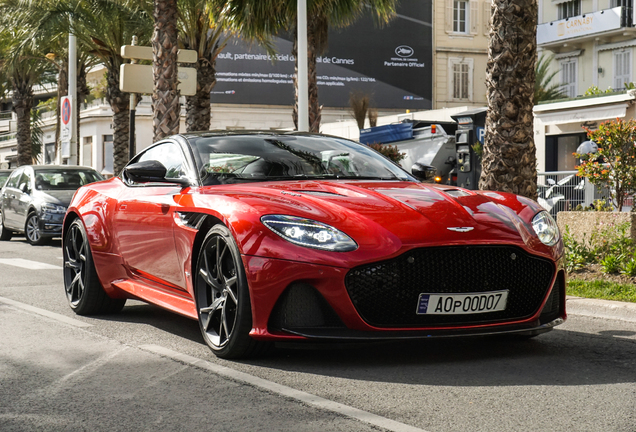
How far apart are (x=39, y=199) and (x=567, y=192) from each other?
9665 millimetres

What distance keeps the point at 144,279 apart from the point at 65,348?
83 centimetres

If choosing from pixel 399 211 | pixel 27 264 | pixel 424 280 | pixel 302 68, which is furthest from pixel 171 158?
pixel 302 68

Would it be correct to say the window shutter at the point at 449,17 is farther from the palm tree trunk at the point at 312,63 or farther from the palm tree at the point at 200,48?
the palm tree trunk at the point at 312,63

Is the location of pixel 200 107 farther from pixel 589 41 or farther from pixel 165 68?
pixel 589 41

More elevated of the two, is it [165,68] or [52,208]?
[165,68]

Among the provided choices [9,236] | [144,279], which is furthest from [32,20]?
[144,279]

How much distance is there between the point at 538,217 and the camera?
515 cm

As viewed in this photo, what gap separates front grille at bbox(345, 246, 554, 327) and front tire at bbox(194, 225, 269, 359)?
650 mm

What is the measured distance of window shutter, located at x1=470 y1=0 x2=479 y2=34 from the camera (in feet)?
173

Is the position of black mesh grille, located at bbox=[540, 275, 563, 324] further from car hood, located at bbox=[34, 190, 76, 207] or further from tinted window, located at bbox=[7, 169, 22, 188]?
tinted window, located at bbox=[7, 169, 22, 188]

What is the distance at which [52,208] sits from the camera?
53.2 feet

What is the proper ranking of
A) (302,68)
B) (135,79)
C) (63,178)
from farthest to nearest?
(63,178), (302,68), (135,79)

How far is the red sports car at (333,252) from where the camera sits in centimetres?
454

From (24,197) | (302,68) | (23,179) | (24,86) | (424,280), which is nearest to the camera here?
(424,280)
